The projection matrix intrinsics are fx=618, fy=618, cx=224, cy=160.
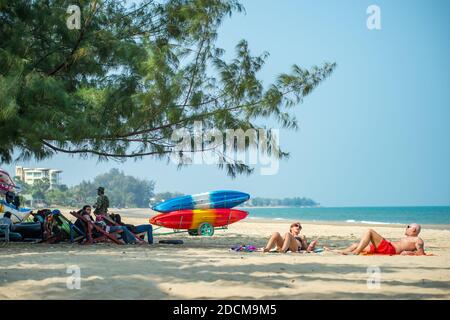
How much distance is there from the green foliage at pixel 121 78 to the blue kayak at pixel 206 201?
3.47 m

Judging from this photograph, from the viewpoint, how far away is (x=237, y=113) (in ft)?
39.7

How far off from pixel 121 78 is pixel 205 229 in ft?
15.4

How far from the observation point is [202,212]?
1477 cm

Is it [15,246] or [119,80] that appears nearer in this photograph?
[15,246]

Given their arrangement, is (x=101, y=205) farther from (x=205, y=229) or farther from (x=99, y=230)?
(x=205, y=229)

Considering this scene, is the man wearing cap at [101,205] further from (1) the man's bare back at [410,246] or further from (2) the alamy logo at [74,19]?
(1) the man's bare back at [410,246]

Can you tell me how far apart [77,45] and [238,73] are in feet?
10.2

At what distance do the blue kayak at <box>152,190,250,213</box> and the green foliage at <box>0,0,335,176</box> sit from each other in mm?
3474

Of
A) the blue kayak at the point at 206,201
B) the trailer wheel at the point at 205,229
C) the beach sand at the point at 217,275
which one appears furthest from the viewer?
the blue kayak at the point at 206,201

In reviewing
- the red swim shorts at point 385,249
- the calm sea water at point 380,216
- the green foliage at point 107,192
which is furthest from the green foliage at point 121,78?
the green foliage at point 107,192

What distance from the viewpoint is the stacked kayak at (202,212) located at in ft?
48.0
